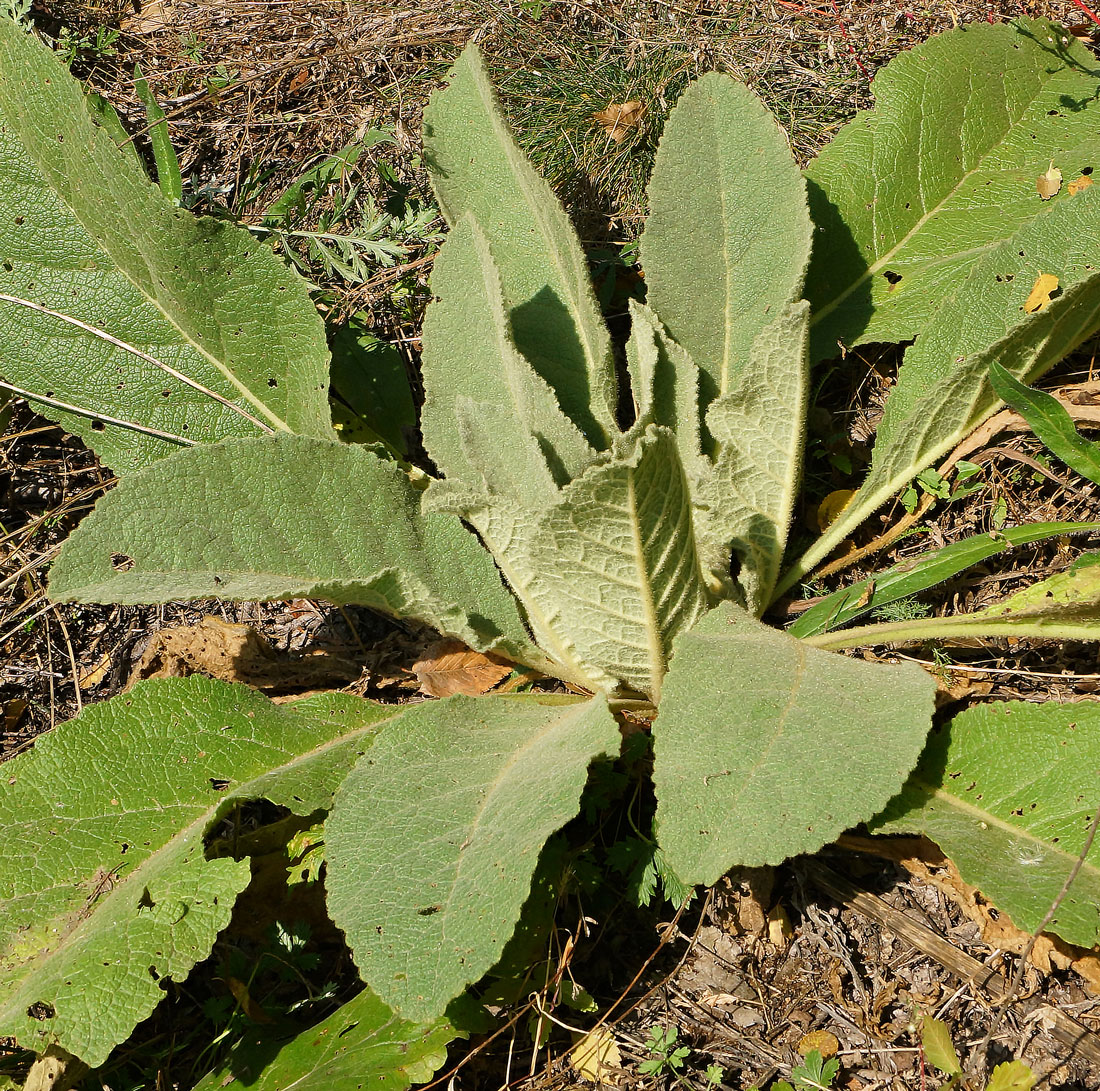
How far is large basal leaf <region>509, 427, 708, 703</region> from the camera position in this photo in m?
1.55

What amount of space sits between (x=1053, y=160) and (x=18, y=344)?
7.64 feet

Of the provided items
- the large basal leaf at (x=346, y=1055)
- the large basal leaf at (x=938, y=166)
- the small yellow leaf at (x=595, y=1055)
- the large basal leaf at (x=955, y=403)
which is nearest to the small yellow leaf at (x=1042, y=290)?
the large basal leaf at (x=955, y=403)

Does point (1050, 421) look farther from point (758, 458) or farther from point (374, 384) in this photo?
point (374, 384)

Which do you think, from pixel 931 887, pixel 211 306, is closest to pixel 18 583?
pixel 211 306

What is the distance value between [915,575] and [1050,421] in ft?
1.24

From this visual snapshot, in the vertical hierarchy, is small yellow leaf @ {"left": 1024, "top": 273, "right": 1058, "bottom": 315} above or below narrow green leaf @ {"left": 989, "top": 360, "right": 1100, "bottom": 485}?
above

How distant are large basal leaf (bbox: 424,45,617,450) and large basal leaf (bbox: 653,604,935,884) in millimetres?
702

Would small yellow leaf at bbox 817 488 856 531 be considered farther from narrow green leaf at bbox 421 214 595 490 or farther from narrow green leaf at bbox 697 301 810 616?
narrow green leaf at bbox 421 214 595 490

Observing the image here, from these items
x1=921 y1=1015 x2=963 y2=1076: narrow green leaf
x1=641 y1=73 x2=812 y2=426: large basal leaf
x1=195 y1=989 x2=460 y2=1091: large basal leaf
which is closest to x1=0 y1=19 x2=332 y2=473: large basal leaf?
x1=641 y1=73 x2=812 y2=426: large basal leaf

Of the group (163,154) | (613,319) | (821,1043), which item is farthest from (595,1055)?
(163,154)

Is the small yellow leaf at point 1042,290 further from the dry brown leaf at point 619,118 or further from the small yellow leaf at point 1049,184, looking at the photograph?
the dry brown leaf at point 619,118

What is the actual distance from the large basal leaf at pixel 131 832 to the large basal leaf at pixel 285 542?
9.5 inches

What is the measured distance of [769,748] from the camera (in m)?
1.52

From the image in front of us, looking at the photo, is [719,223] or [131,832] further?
[719,223]
